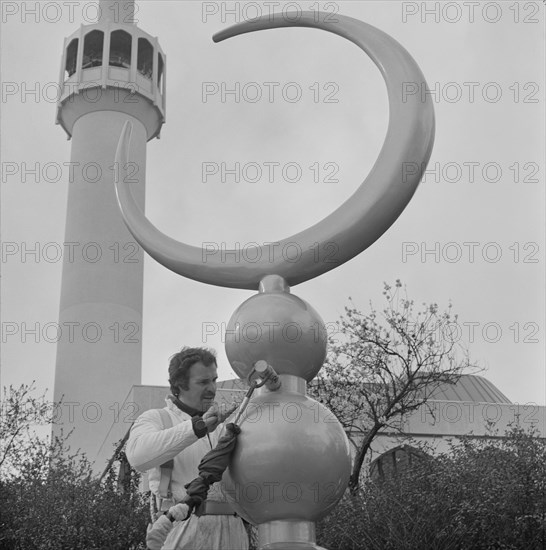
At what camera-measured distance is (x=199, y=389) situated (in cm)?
343

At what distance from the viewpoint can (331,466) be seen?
109 inches

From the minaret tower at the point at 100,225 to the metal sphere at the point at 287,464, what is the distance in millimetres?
19215

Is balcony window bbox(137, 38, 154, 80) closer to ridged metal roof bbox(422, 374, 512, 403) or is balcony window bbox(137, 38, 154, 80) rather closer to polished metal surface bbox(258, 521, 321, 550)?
ridged metal roof bbox(422, 374, 512, 403)

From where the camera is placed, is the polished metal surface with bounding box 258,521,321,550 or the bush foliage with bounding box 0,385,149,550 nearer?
the polished metal surface with bounding box 258,521,321,550

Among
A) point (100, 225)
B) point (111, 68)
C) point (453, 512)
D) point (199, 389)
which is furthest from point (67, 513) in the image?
point (111, 68)

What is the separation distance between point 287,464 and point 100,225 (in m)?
22.2

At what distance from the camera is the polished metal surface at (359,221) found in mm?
3057

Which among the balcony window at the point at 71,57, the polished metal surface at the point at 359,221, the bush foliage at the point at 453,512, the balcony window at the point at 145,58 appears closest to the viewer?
the polished metal surface at the point at 359,221

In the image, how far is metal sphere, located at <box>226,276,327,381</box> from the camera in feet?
9.54

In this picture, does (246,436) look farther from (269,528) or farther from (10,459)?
(10,459)

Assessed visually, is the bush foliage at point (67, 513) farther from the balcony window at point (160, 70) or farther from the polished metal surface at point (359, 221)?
the balcony window at point (160, 70)

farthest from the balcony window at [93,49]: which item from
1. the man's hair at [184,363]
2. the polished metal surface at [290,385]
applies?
the polished metal surface at [290,385]

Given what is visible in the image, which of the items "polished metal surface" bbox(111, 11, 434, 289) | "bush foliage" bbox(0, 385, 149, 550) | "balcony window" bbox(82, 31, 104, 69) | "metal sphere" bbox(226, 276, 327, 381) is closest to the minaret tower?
"balcony window" bbox(82, 31, 104, 69)

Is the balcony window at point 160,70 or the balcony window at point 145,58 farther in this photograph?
the balcony window at point 160,70
